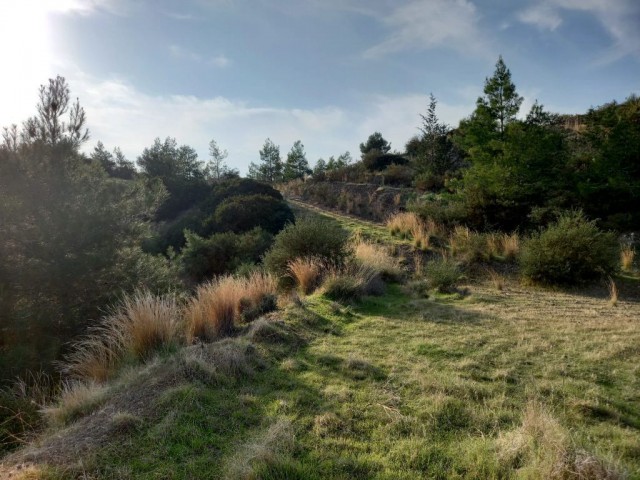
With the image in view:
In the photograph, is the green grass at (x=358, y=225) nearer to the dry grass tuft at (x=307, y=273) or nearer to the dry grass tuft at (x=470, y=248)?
the dry grass tuft at (x=470, y=248)

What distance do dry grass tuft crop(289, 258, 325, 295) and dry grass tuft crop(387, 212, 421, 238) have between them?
18.1 ft

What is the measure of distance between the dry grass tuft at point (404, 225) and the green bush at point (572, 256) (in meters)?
4.79

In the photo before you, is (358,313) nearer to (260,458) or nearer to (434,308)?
(434,308)

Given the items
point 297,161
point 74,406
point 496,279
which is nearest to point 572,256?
point 496,279

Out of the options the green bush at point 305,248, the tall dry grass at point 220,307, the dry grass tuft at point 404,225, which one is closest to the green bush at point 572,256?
the green bush at point 305,248

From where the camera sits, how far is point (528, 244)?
29.1 ft

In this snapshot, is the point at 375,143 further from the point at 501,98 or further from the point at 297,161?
the point at 501,98

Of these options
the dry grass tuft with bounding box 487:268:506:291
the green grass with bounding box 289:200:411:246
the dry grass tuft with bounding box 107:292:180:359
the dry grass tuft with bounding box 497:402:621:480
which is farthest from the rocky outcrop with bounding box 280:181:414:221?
the dry grass tuft with bounding box 497:402:621:480

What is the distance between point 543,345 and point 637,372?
0.89 metres

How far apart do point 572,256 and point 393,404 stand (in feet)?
22.3

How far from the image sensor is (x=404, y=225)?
13.3 m

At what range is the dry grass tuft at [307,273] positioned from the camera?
7910 millimetres

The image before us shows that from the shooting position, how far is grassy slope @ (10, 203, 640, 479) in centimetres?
244

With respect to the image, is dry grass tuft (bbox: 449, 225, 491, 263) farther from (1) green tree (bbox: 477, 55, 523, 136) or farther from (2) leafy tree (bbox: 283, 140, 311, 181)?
(2) leafy tree (bbox: 283, 140, 311, 181)
